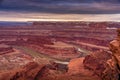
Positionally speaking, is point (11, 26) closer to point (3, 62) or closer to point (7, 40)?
point (7, 40)

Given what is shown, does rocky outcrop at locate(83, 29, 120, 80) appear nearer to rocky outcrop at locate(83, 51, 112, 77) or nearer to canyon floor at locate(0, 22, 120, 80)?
rocky outcrop at locate(83, 51, 112, 77)

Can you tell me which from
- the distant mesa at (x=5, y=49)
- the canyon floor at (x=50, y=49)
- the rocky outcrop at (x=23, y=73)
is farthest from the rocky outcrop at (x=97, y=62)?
the distant mesa at (x=5, y=49)

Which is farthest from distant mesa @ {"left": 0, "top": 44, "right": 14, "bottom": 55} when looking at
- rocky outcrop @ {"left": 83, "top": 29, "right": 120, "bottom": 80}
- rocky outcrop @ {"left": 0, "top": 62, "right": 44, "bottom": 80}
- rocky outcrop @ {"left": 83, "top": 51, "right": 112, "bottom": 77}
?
rocky outcrop @ {"left": 83, "top": 29, "right": 120, "bottom": 80}

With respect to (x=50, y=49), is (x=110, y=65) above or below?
above

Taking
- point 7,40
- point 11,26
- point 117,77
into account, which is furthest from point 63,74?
point 11,26

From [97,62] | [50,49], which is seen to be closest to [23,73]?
[97,62]

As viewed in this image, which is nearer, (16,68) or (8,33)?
(16,68)

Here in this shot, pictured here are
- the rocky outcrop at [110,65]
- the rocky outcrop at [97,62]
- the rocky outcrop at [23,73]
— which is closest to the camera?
the rocky outcrop at [110,65]

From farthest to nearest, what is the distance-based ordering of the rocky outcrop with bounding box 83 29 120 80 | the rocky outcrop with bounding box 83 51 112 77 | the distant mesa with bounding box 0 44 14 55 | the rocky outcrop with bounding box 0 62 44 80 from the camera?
1. the distant mesa with bounding box 0 44 14 55
2. the rocky outcrop with bounding box 83 51 112 77
3. the rocky outcrop with bounding box 0 62 44 80
4. the rocky outcrop with bounding box 83 29 120 80

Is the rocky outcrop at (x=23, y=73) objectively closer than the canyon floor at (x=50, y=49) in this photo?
Yes

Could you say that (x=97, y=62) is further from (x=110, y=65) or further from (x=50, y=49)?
(x=50, y=49)

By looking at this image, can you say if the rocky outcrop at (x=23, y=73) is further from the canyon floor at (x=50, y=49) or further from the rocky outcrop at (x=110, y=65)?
the rocky outcrop at (x=110, y=65)
